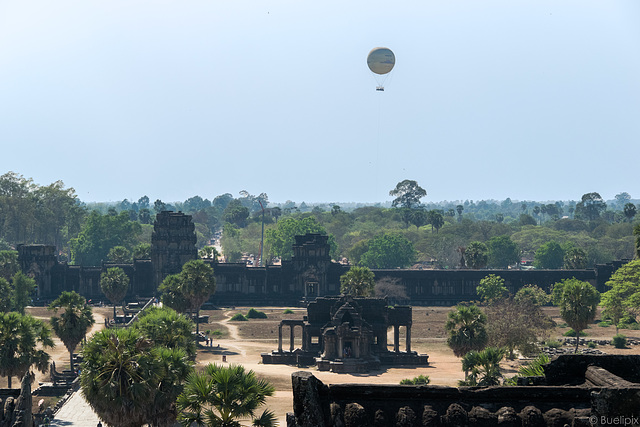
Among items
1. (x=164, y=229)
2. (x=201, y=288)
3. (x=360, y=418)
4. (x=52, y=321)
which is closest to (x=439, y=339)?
(x=201, y=288)

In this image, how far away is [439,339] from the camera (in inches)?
3396

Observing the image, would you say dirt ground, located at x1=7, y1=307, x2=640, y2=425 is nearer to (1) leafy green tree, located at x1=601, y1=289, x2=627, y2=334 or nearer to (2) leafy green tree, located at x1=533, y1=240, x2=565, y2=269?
(1) leafy green tree, located at x1=601, y1=289, x2=627, y2=334

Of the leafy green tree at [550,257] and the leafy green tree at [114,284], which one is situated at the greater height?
the leafy green tree at [550,257]

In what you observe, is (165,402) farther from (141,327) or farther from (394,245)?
(394,245)

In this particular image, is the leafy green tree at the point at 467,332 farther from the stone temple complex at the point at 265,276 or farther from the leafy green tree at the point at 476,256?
the leafy green tree at the point at 476,256

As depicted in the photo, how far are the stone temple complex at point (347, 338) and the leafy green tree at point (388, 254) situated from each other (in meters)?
73.2

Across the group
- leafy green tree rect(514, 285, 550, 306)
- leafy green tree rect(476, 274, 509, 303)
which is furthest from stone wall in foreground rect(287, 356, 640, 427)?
leafy green tree rect(476, 274, 509, 303)

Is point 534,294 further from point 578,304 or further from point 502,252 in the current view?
point 502,252

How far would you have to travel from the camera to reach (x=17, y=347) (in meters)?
48.6

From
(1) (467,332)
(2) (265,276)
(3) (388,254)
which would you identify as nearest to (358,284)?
(1) (467,332)

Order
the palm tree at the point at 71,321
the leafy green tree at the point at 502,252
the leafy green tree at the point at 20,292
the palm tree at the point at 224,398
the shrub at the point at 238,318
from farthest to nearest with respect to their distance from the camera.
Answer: the leafy green tree at the point at 502,252, the shrub at the point at 238,318, the leafy green tree at the point at 20,292, the palm tree at the point at 71,321, the palm tree at the point at 224,398

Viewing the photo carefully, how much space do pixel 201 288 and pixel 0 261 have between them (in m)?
44.5

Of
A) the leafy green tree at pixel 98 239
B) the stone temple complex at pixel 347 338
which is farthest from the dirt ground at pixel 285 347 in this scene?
the leafy green tree at pixel 98 239

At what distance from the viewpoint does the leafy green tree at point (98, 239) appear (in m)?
163
